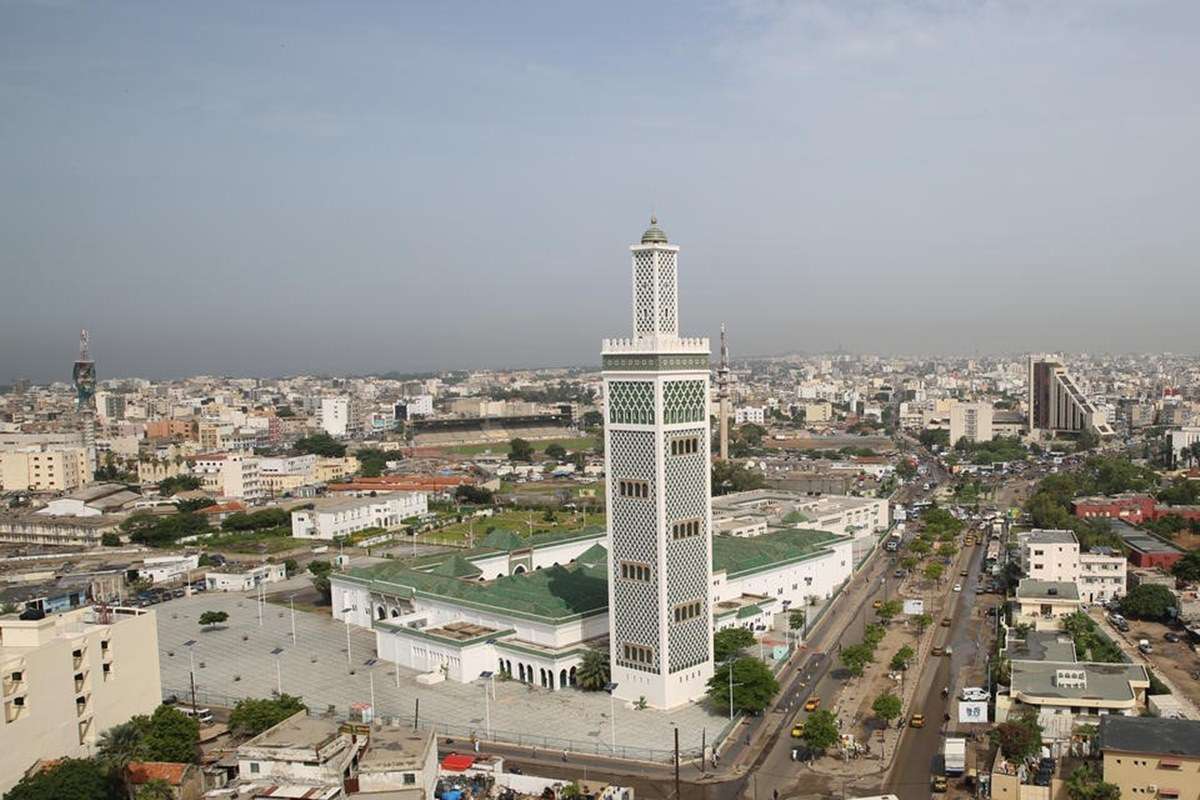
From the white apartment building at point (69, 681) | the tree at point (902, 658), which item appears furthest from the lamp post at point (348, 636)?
the tree at point (902, 658)

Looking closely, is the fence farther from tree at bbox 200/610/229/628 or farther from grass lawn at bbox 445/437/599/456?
grass lawn at bbox 445/437/599/456

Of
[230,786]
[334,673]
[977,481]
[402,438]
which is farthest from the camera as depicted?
[402,438]

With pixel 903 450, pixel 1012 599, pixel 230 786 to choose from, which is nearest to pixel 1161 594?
pixel 1012 599

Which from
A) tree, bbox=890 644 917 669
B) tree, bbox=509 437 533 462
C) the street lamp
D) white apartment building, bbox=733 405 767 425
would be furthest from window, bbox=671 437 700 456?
white apartment building, bbox=733 405 767 425

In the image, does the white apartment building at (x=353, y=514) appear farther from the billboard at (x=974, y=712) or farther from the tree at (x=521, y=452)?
the billboard at (x=974, y=712)

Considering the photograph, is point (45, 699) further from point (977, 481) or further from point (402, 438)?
point (402, 438)

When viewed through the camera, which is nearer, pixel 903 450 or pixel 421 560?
pixel 421 560

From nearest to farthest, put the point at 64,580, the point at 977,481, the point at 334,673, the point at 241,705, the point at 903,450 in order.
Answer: the point at 241,705
the point at 334,673
the point at 64,580
the point at 977,481
the point at 903,450
